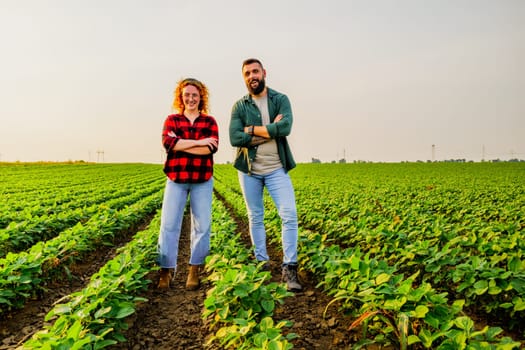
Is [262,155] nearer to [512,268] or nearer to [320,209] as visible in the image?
[512,268]

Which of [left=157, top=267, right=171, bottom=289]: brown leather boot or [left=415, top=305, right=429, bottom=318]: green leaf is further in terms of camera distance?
[left=157, top=267, right=171, bottom=289]: brown leather boot

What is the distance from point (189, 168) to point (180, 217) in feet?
1.89

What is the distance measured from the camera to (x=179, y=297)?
391 centimetres

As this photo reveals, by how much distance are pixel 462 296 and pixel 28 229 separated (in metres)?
6.83

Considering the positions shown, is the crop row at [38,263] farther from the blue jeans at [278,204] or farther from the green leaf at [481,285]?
the green leaf at [481,285]

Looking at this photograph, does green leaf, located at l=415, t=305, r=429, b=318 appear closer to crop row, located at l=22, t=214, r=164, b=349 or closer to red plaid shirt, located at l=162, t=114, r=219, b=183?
crop row, located at l=22, t=214, r=164, b=349

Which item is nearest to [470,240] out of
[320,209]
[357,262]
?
[357,262]

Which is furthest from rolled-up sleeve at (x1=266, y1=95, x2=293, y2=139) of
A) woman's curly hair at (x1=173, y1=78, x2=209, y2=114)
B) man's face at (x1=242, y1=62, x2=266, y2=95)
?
woman's curly hair at (x1=173, y1=78, x2=209, y2=114)

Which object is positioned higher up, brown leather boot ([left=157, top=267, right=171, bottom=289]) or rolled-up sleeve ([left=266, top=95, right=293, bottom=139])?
rolled-up sleeve ([left=266, top=95, right=293, bottom=139])

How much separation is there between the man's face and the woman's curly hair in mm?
484

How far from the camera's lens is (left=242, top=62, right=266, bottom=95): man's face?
12.4 ft

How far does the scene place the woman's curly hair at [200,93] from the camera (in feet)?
12.6

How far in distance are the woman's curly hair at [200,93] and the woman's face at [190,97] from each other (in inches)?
1.9

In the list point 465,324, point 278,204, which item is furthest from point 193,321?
point 465,324
